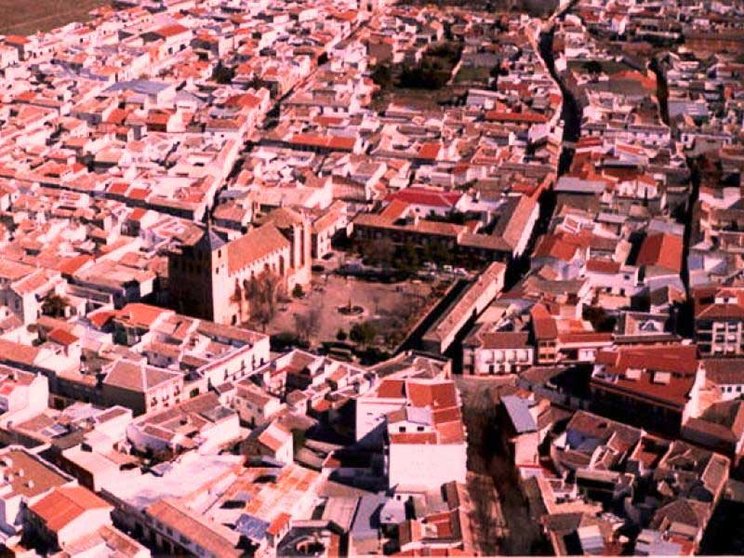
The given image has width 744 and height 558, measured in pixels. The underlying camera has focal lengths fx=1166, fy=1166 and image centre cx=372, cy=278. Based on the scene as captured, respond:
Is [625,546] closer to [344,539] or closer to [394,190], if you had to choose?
[344,539]

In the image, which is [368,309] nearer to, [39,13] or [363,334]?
[363,334]

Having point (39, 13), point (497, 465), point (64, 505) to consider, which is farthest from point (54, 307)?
point (39, 13)

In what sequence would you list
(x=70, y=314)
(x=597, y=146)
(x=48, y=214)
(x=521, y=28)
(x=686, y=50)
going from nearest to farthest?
(x=70, y=314) < (x=48, y=214) < (x=597, y=146) < (x=686, y=50) < (x=521, y=28)

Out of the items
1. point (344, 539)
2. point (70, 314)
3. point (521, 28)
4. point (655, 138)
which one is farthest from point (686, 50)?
point (344, 539)

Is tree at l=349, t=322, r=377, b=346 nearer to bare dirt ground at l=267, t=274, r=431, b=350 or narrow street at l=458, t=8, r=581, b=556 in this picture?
bare dirt ground at l=267, t=274, r=431, b=350

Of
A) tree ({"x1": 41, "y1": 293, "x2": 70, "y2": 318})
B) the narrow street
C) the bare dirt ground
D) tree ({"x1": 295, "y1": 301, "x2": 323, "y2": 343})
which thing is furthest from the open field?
the narrow street
